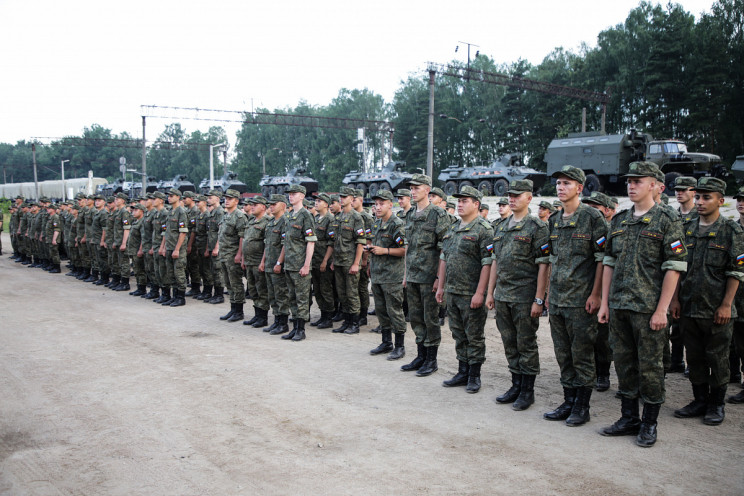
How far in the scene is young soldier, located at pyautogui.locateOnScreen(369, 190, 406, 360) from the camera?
6.96 m

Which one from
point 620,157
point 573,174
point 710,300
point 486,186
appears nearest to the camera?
point 573,174

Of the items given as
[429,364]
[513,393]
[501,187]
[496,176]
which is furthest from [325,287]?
[496,176]

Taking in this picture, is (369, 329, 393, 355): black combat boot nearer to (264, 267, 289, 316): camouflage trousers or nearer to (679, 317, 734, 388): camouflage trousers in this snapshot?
(264, 267, 289, 316): camouflage trousers

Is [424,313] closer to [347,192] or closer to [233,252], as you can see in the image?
[347,192]

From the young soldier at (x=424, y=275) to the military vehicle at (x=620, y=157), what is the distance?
17.6 metres

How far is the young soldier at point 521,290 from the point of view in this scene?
5.16 meters

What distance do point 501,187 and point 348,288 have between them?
2068 cm

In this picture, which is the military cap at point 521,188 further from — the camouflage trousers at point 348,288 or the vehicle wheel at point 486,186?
the vehicle wheel at point 486,186

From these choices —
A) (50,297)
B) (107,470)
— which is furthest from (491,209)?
(107,470)

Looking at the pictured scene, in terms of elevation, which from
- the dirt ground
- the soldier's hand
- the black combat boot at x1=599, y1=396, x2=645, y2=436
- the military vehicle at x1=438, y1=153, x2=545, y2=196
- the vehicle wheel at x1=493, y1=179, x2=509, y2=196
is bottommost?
the dirt ground

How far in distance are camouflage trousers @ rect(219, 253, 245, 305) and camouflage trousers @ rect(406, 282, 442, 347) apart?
12.4ft

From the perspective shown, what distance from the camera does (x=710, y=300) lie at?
5031 millimetres

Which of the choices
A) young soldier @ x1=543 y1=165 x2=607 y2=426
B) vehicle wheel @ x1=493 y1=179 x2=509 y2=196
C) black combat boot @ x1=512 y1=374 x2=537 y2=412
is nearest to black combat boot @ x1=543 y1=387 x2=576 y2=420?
young soldier @ x1=543 y1=165 x2=607 y2=426

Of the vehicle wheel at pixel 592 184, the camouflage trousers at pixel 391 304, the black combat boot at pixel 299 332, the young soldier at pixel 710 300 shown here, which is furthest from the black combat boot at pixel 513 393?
the vehicle wheel at pixel 592 184
